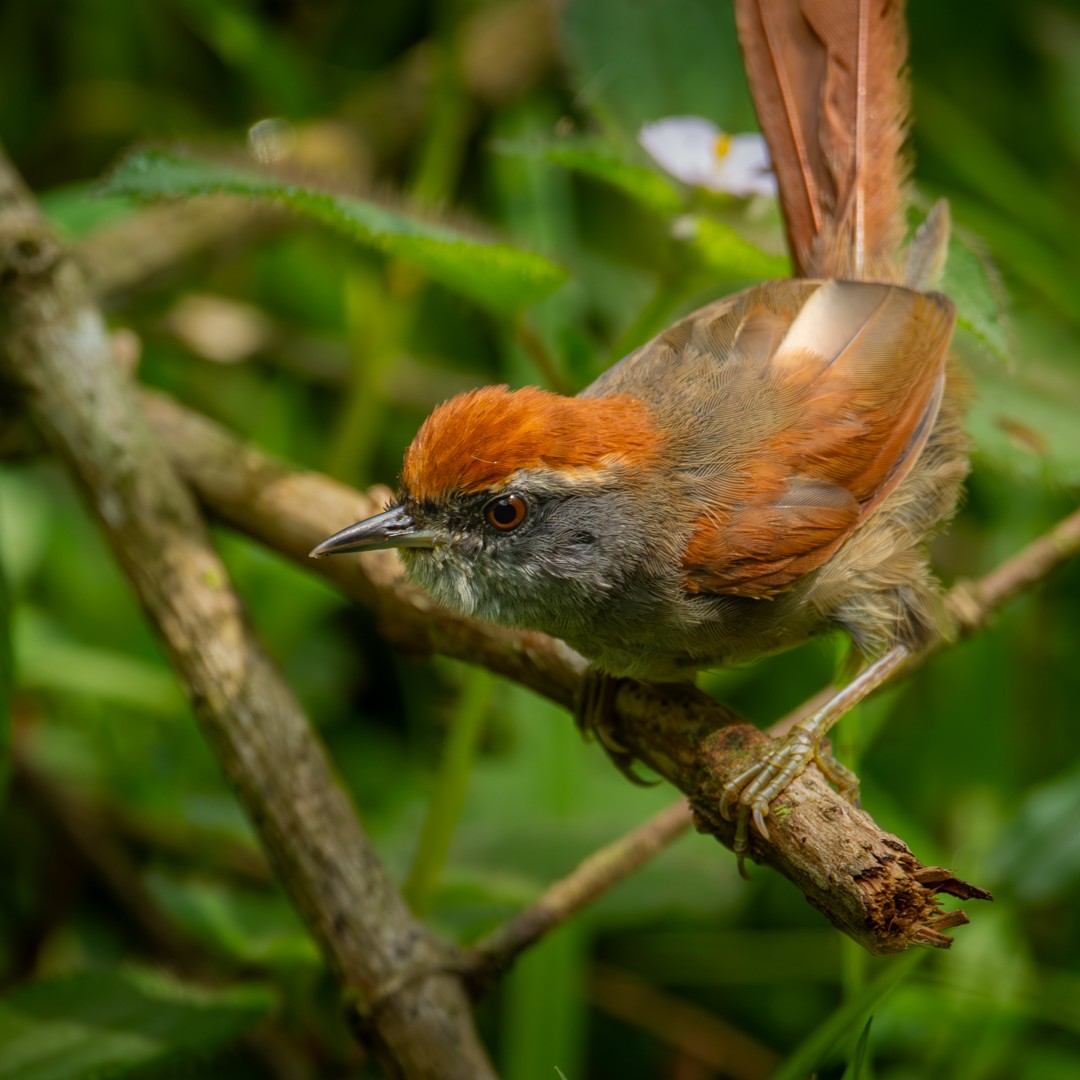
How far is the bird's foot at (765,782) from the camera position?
2.01 m

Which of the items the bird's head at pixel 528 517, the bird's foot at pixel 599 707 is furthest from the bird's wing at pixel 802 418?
the bird's foot at pixel 599 707

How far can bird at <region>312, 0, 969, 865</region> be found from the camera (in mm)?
2428

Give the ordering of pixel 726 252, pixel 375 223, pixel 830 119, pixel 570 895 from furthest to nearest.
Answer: pixel 830 119 → pixel 726 252 → pixel 375 223 → pixel 570 895

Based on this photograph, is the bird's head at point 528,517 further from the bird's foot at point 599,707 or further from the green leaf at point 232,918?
the green leaf at point 232,918

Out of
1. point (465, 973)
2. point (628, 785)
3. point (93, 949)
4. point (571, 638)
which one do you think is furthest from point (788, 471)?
point (93, 949)

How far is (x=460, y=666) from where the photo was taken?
3.68 meters

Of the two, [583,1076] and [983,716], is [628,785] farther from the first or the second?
[983,716]

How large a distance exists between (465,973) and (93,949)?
162cm

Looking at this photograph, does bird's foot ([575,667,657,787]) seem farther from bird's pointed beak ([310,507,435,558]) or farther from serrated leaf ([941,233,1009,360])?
serrated leaf ([941,233,1009,360])

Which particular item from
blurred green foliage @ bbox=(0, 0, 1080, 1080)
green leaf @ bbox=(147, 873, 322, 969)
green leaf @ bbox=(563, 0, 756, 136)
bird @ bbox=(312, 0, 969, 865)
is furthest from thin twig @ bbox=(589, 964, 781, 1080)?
green leaf @ bbox=(563, 0, 756, 136)

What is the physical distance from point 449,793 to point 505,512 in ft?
2.49

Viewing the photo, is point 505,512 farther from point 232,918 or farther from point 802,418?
point 232,918


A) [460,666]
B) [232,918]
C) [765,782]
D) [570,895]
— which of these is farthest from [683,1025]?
[765,782]

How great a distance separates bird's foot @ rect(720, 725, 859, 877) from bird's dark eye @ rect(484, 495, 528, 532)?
657 millimetres
